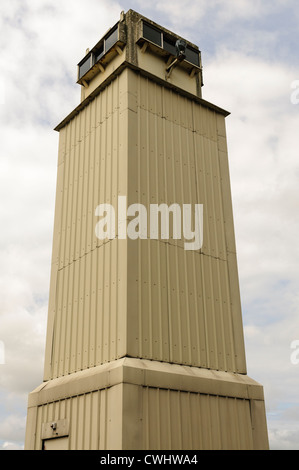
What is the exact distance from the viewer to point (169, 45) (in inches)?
664

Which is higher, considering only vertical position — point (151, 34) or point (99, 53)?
point (99, 53)

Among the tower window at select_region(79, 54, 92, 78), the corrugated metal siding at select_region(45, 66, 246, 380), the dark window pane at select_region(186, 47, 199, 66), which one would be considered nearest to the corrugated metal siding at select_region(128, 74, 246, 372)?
the corrugated metal siding at select_region(45, 66, 246, 380)

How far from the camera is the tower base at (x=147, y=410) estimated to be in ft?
35.2

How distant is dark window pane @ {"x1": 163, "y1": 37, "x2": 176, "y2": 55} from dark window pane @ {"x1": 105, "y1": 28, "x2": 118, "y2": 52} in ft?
5.52

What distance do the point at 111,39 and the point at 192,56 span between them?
304cm

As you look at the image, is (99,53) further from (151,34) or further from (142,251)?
(142,251)

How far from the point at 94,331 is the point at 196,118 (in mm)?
7911

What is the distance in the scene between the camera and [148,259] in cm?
1280

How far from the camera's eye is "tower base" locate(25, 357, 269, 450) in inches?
423

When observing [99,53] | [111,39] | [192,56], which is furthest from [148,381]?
[192,56]

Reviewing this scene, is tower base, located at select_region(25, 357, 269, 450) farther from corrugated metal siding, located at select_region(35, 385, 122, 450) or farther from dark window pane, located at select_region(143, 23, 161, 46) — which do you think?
dark window pane, located at select_region(143, 23, 161, 46)

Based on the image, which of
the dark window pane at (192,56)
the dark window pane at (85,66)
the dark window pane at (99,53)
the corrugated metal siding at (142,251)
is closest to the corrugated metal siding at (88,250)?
the corrugated metal siding at (142,251)

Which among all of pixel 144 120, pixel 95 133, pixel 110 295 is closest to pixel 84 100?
pixel 95 133
